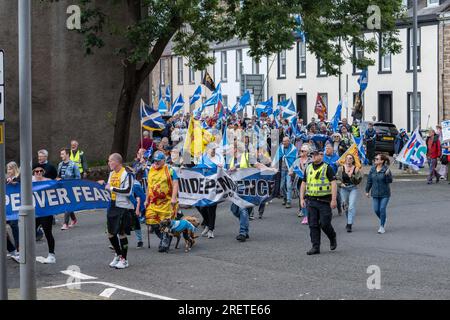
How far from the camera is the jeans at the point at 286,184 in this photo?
22359mm

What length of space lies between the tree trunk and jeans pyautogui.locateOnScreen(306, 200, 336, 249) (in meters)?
14.5

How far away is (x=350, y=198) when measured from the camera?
60.6 feet

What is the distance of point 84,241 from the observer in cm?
1764

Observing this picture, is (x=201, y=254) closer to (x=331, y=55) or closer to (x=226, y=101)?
(x=331, y=55)

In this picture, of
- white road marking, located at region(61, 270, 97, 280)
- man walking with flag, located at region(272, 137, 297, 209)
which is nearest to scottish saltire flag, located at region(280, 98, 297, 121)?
man walking with flag, located at region(272, 137, 297, 209)

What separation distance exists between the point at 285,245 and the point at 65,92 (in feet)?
55.1

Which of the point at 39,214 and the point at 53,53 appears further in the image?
the point at 53,53

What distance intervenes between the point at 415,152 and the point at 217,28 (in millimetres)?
7163

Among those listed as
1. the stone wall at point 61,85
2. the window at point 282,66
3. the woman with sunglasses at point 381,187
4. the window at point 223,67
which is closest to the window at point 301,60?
the window at point 282,66

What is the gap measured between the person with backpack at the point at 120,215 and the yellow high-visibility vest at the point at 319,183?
10.2 ft

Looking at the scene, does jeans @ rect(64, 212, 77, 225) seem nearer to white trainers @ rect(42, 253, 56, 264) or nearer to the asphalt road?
the asphalt road

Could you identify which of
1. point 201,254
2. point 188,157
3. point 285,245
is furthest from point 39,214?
point 188,157

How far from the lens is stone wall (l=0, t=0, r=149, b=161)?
3003 centimetres

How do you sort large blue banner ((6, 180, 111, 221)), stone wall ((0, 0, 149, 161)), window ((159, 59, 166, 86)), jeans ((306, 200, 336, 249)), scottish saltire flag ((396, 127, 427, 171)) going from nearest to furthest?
large blue banner ((6, 180, 111, 221)), jeans ((306, 200, 336, 249)), scottish saltire flag ((396, 127, 427, 171)), stone wall ((0, 0, 149, 161)), window ((159, 59, 166, 86))
